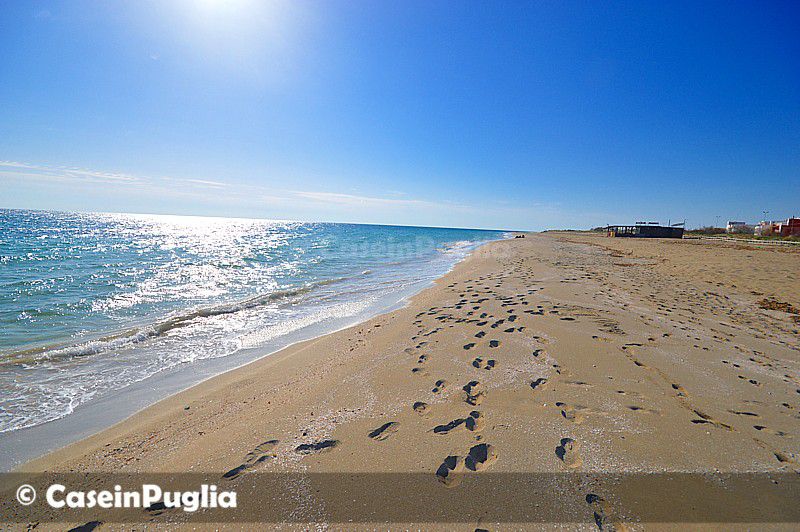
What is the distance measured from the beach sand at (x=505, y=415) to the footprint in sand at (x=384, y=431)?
2cm

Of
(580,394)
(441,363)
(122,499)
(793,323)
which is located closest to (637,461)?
(580,394)

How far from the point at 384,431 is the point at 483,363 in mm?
2230

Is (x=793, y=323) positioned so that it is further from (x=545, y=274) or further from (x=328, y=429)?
(x=328, y=429)

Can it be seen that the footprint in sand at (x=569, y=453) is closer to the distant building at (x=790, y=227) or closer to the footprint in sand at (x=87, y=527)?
the footprint in sand at (x=87, y=527)

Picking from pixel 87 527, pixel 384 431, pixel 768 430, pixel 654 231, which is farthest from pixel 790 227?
pixel 87 527

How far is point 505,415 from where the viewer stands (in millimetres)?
3504

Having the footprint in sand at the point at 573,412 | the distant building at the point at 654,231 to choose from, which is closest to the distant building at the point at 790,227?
the distant building at the point at 654,231

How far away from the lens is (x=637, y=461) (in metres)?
2.74

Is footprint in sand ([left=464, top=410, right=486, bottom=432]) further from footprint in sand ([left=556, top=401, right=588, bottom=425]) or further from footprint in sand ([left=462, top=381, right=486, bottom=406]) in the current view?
footprint in sand ([left=556, top=401, right=588, bottom=425])

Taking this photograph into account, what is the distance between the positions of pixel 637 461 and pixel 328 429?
298cm

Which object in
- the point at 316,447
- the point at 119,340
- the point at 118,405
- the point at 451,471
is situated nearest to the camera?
the point at 451,471

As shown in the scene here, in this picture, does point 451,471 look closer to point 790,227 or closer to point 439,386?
point 439,386

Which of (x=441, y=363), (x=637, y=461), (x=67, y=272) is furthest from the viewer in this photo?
(x=67, y=272)

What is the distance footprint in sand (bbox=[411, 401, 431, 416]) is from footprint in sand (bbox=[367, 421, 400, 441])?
34 cm
